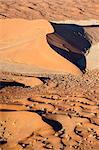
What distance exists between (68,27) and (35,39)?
223 centimetres

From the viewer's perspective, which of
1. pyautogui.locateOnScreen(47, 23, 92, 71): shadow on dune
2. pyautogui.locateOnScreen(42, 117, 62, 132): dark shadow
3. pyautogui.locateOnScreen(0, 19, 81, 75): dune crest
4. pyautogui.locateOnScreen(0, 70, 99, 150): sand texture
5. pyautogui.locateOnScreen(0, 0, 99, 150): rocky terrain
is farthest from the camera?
pyautogui.locateOnScreen(47, 23, 92, 71): shadow on dune

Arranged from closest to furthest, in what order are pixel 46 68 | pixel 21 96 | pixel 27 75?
pixel 21 96 → pixel 27 75 → pixel 46 68

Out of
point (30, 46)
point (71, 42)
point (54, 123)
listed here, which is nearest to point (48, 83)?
point (30, 46)

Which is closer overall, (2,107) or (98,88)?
(2,107)

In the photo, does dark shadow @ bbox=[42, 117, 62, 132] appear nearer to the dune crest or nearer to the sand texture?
the sand texture

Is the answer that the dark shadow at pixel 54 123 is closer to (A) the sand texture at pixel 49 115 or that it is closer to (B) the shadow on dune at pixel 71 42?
(A) the sand texture at pixel 49 115

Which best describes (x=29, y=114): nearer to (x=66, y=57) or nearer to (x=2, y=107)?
(x=2, y=107)

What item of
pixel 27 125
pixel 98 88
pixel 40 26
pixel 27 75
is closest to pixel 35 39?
pixel 40 26

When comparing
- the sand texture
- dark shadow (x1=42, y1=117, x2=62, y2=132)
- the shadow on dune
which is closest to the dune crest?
the shadow on dune

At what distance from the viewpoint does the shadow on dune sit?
1073 centimetres

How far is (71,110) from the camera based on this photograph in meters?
6.79

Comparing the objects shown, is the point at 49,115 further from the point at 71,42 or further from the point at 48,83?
the point at 71,42

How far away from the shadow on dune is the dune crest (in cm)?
30

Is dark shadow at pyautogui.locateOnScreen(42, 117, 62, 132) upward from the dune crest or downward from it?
upward
